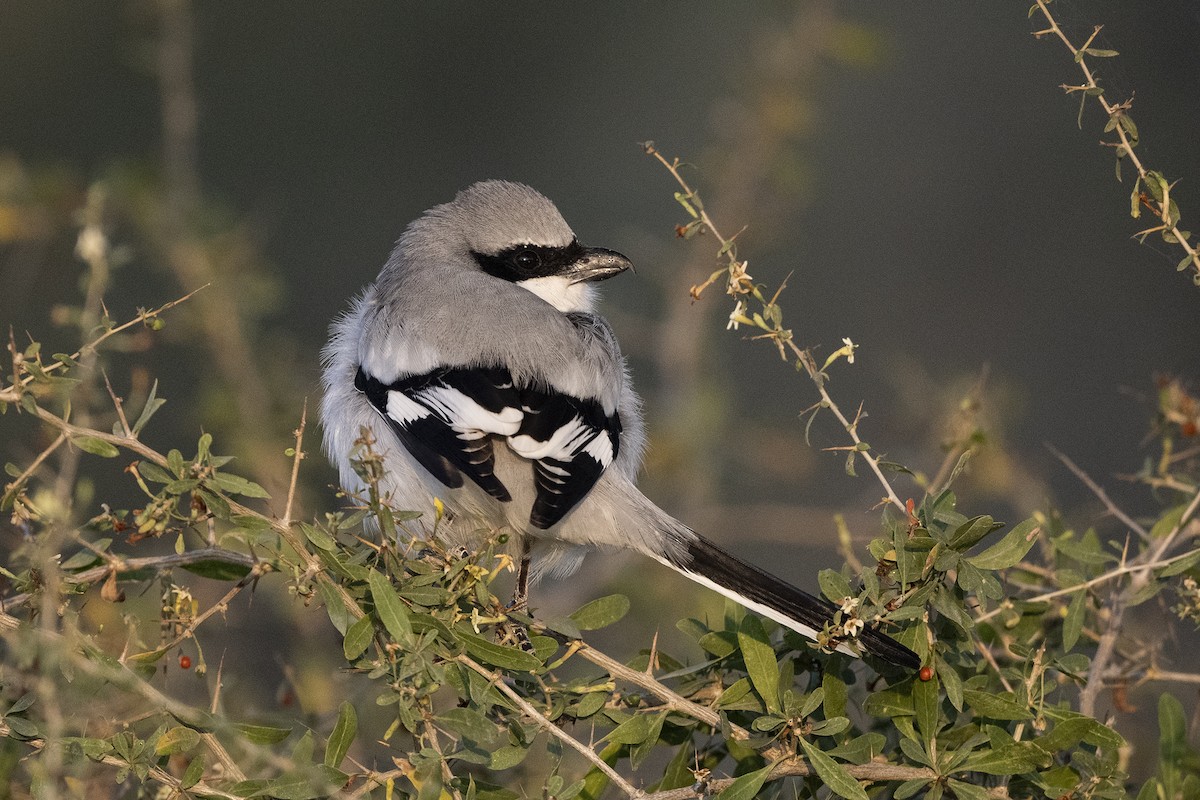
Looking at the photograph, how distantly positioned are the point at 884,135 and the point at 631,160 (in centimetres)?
173

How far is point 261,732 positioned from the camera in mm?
2025

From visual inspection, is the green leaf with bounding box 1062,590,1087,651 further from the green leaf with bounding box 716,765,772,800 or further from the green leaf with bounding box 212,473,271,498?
the green leaf with bounding box 212,473,271,498

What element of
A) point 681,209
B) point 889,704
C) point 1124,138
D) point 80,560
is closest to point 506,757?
point 889,704

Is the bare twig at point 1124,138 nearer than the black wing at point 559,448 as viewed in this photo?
Yes

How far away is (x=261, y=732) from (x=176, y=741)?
17cm

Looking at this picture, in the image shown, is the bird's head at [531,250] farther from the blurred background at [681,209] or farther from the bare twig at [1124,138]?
the bare twig at [1124,138]

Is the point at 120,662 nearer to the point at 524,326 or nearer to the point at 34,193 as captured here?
the point at 524,326

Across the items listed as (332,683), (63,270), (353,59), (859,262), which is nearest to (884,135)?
Result: (859,262)

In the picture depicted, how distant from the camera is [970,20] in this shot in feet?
31.7

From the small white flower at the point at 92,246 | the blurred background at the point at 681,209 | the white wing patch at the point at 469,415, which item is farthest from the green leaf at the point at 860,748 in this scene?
the small white flower at the point at 92,246

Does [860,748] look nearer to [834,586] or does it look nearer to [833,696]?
[833,696]

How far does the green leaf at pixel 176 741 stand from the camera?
187cm

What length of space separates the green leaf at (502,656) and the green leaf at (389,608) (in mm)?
125

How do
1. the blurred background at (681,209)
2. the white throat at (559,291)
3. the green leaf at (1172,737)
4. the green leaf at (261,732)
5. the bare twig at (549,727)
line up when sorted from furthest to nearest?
the blurred background at (681,209) < the white throat at (559,291) < the green leaf at (1172,737) < the green leaf at (261,732) < the bare twig at (549,727)
